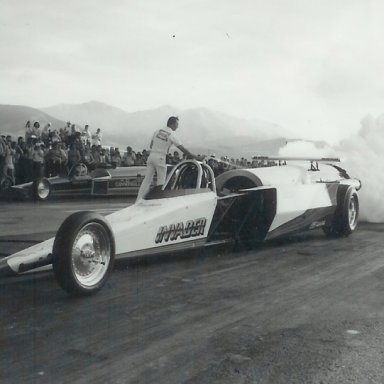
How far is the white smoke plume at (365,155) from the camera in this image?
34.9ft

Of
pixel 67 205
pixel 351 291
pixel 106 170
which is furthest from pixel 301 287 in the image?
pixel 106 170

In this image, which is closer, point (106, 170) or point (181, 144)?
→ point (181, 144)

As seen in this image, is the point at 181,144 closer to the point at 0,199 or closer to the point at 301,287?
the point at 301,287

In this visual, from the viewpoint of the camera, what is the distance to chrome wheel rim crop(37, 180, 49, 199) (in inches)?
605


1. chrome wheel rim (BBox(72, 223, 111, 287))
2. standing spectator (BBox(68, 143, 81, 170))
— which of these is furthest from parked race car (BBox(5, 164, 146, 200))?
chrome wheel rim (BBox(72, 223, 111, 287))

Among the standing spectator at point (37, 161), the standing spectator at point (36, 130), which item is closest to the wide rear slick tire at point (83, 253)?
the standing spectator at point (37, 161)

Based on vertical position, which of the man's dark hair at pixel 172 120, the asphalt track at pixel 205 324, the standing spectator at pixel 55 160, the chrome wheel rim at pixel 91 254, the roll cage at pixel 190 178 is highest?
the man's dark hair at pixel 172 120

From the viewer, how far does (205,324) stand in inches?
158

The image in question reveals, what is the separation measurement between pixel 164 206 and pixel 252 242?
1880 millimetres

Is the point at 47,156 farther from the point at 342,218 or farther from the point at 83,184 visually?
the point at 342,218

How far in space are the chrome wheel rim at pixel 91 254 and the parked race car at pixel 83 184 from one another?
1088cm

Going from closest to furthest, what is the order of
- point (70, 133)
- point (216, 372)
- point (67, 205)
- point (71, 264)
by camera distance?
point (216, 372), point (71, 264), point (67, 205), point (70, 133)

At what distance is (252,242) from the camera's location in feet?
24.4

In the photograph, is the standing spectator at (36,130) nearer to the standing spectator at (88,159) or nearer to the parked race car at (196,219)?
the standing spectator at (88,159)
